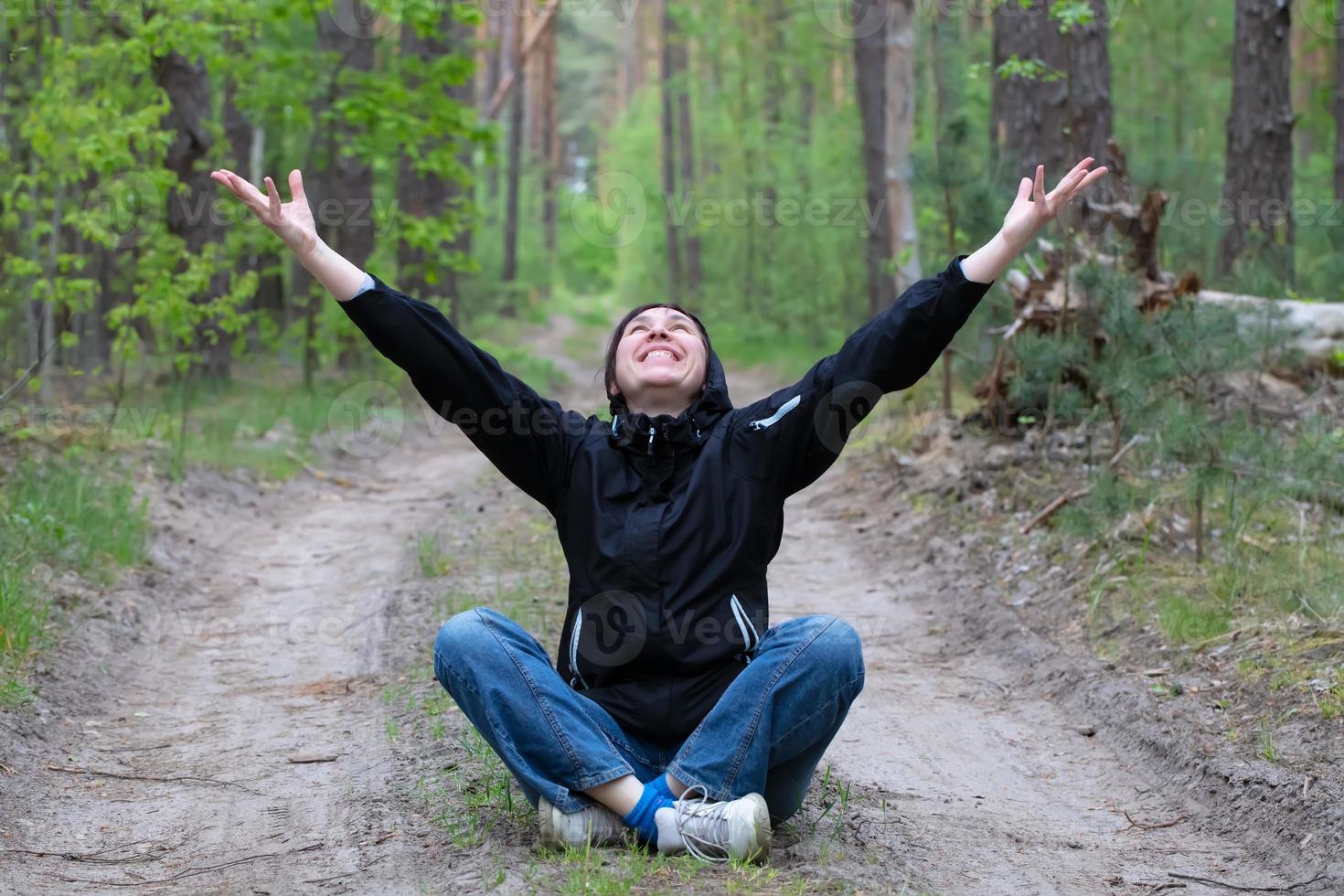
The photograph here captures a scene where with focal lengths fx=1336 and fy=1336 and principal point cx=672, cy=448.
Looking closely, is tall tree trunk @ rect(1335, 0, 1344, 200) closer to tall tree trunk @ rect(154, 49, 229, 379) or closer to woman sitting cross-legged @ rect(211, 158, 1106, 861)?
tall tree trunk @ rect(154, 49, 229, 379)

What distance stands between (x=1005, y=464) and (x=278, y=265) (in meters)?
12.8

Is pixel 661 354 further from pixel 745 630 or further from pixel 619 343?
pixel 745 630

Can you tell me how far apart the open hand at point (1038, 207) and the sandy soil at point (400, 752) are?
5.58ft

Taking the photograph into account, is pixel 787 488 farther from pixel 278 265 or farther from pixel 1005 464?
pixel 278 265

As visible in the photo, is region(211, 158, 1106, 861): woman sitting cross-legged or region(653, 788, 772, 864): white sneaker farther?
region(211, 158, 1106, 861): woman sitting cross-legged

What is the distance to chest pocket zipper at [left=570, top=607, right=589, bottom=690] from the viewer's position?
145 inches

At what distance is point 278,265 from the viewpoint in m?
18.6

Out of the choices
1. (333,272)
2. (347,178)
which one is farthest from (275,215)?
(347,178)

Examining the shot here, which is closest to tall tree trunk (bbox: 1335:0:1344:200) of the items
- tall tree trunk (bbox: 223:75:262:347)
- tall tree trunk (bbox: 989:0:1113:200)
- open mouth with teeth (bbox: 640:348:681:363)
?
tall tree trunk (bbox: 989:0:1113:200)

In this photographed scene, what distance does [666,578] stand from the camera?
3.55 m

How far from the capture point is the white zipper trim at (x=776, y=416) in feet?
12.1

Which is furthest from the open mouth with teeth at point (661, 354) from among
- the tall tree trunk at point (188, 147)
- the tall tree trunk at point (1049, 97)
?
the tall tree trunk at point (188, 147)

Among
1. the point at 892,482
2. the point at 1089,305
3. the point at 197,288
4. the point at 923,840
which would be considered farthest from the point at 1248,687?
the point at 197,288

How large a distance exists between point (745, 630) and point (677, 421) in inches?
24.0
